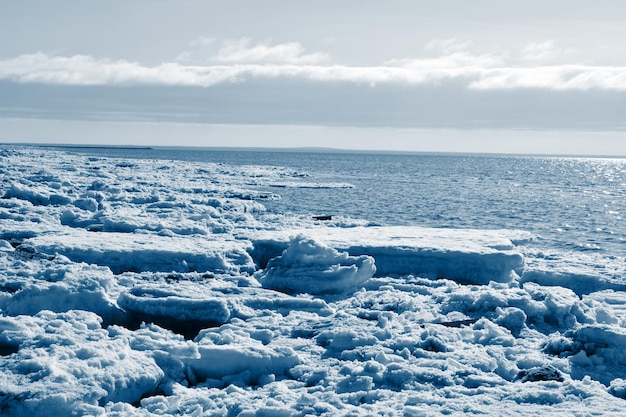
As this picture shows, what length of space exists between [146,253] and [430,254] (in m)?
5.32

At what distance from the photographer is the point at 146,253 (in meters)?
10.9

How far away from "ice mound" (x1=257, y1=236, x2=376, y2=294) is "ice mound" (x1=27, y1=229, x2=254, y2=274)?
127 centimetres

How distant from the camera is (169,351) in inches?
258

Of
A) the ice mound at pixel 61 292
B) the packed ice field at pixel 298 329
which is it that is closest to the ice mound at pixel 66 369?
the packed ice field at pixel 298 329

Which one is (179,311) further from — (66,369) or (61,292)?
(66,369)

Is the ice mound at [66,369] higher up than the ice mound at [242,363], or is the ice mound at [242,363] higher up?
the ice mound at [66,369]

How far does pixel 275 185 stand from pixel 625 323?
110ft

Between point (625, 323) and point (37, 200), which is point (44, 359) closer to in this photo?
point (625, 323)

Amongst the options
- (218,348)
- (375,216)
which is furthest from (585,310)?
(375,216)

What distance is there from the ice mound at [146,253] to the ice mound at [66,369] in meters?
3.65

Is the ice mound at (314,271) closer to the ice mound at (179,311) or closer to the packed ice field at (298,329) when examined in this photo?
the packed ice field at (298,329)

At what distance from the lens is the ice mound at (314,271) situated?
10039mm

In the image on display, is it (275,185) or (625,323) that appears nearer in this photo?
(625,323)

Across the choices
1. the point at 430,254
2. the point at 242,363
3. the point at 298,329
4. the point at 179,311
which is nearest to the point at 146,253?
the point at 179,311
